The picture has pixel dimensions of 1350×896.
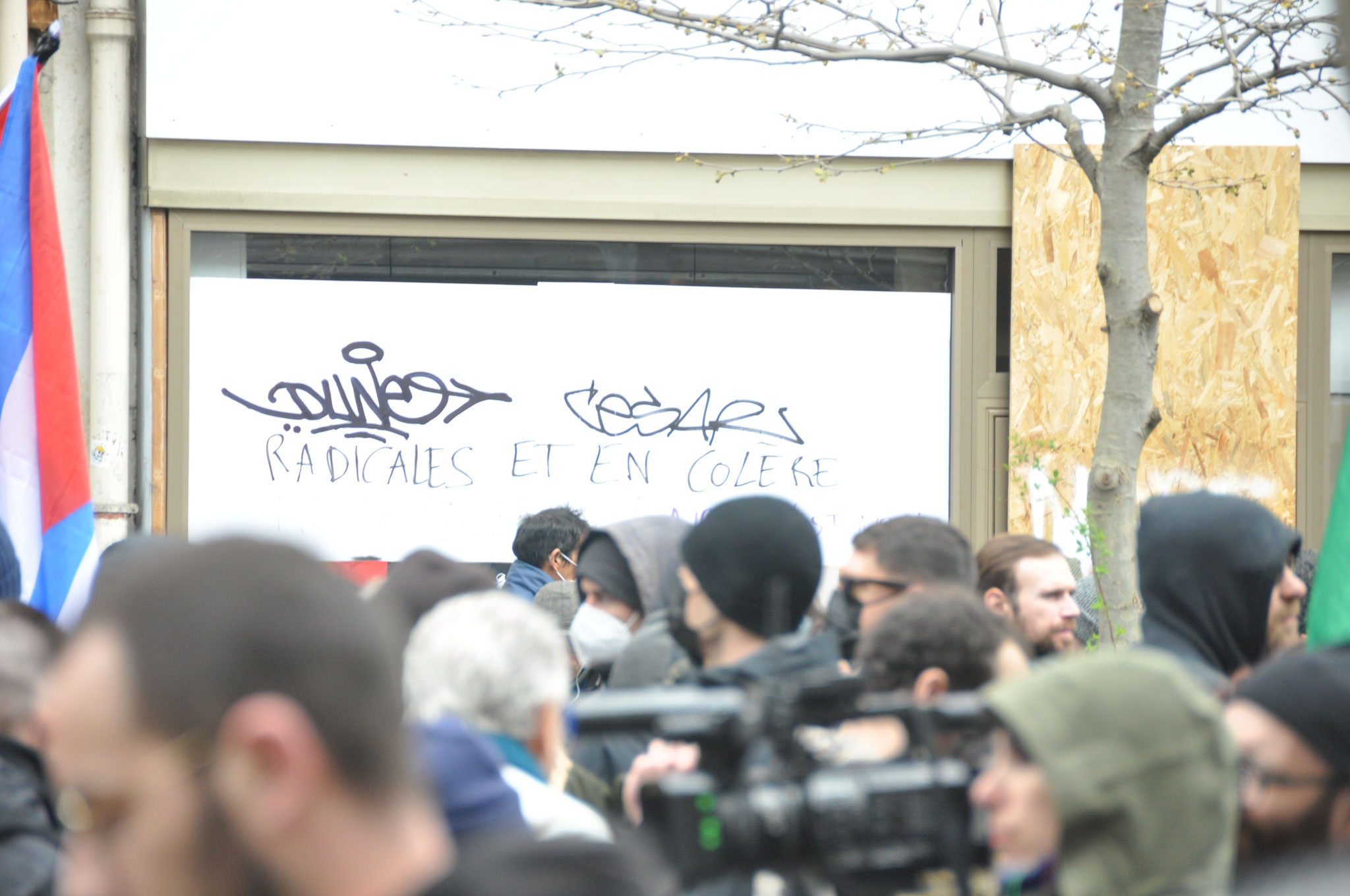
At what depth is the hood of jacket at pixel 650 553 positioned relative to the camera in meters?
3.67

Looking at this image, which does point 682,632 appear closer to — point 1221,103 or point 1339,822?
point 1339,822

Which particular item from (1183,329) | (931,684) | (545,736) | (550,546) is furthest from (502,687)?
(1183,329)

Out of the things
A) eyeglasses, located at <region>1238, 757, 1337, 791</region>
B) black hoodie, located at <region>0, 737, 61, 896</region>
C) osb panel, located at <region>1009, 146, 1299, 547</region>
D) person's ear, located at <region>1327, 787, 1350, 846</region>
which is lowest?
black hoodie, located at <region>0, 737, 61, 896</region>

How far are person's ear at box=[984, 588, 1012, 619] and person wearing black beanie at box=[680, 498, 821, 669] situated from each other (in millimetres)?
1134

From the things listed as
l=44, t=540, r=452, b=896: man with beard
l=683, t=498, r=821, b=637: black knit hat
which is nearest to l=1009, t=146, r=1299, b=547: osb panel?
l=683, t=498, r=821, b=637: black knit hat

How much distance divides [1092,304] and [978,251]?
2.38ft

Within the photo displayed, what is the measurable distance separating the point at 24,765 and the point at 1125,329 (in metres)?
4.07

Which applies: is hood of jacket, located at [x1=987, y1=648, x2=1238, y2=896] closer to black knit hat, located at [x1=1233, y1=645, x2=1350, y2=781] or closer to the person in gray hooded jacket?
black knit hat, located at [x1=1233, y1=645, x2=1350, y2=781]

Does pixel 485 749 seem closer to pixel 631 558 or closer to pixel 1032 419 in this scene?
pixel 631 558

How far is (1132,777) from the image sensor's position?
1747 mm

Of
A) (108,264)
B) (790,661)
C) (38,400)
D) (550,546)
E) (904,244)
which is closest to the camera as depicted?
(790,661)

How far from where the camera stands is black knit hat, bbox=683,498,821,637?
2.83 metres

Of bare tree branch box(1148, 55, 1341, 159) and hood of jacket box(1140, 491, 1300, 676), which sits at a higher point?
bare tree branch box(1148, 55, 1341, 159)

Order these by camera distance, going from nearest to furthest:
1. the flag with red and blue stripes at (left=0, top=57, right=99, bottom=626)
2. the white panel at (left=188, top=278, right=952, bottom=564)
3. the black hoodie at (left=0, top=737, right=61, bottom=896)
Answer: the black hoodie at (left=0, top=737, right=61, bottom=896) < the flag with red and blue stripes at (left=0, top=57, right=99, bottom=626) < the white panel at (left=188, top=278, right=952, bottom=564)
